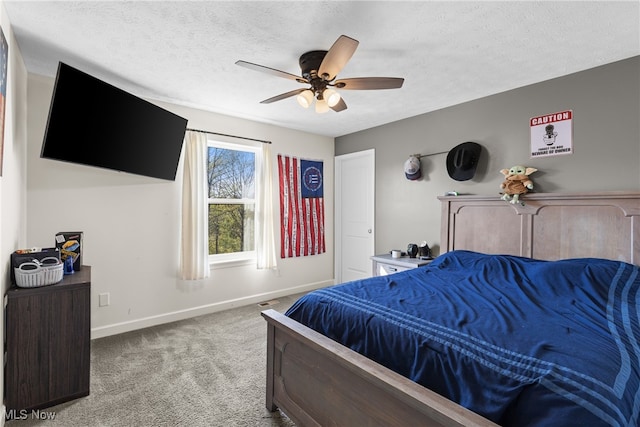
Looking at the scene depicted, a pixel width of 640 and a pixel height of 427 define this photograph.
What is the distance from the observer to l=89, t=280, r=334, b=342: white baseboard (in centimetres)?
303

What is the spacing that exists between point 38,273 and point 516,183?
12.1ft

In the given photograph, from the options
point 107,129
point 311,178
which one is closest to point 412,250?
point 311,178

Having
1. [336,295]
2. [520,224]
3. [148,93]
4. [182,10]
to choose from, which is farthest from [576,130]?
[148,93]

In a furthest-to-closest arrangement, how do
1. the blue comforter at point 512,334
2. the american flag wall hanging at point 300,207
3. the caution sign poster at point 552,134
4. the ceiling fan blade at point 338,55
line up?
1. the american flag wall hanging at point 300,207
2. the caution sign poster at point 552,134
3. the ceiling fan blade at point 338,55
4. the blue comforter at point 512,334

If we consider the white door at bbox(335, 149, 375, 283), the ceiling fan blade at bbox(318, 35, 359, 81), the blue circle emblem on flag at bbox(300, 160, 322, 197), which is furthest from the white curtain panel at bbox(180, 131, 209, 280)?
the white door at bbox(335, 149, 375, 283)

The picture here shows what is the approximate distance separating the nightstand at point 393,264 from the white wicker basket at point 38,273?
9.38 feet

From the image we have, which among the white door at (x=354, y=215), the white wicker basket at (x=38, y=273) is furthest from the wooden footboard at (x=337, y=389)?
the white door at (x=354, y=215)

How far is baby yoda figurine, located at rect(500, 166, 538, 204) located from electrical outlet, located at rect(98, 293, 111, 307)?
3.85 metres

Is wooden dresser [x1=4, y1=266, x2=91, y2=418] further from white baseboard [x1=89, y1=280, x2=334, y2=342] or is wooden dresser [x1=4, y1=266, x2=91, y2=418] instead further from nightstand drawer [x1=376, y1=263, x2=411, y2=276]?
nightstand drawer [x1=376, y1=263, x2=411, y2=276]

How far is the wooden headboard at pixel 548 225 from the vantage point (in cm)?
231

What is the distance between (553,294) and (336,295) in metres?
1.37

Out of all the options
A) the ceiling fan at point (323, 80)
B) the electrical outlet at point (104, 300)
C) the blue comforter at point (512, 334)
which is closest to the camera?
the blue comforter at point (512, 334)

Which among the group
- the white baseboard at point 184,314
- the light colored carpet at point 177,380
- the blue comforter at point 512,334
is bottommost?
the light colored carpet at point 177,380

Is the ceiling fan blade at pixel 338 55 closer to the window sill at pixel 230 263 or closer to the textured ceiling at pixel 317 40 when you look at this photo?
the textured ceiling at pixel 317 40
